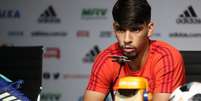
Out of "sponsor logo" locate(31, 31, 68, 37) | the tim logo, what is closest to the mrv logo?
the tim logo

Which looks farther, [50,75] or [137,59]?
[50,75]

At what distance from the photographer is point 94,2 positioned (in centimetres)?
278

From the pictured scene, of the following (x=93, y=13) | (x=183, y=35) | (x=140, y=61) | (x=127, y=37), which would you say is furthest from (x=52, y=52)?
(x=127, y=37)

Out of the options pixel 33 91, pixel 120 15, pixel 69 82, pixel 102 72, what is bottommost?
pixel 69 82

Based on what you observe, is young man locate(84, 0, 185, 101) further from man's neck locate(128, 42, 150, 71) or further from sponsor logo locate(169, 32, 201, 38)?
sponsor logo locate(169, 32, 201, 38)

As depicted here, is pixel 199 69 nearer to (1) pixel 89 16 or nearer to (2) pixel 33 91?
(2) pixel 33 91

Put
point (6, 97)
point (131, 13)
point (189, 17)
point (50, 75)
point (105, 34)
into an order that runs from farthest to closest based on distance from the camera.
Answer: point (50, 75)
point (105, 34)
point (189, 17)
point (6, 97)
point (131, 13)

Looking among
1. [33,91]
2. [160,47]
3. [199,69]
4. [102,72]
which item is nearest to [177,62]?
[160,47]

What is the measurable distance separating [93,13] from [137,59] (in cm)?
142

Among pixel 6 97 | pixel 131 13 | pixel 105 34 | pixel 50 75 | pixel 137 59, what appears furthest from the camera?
pixel 50 75

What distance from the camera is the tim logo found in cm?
284

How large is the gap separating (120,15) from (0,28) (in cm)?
181

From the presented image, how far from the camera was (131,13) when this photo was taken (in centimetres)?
124

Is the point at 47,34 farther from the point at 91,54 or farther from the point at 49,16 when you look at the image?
the point at 91,54
